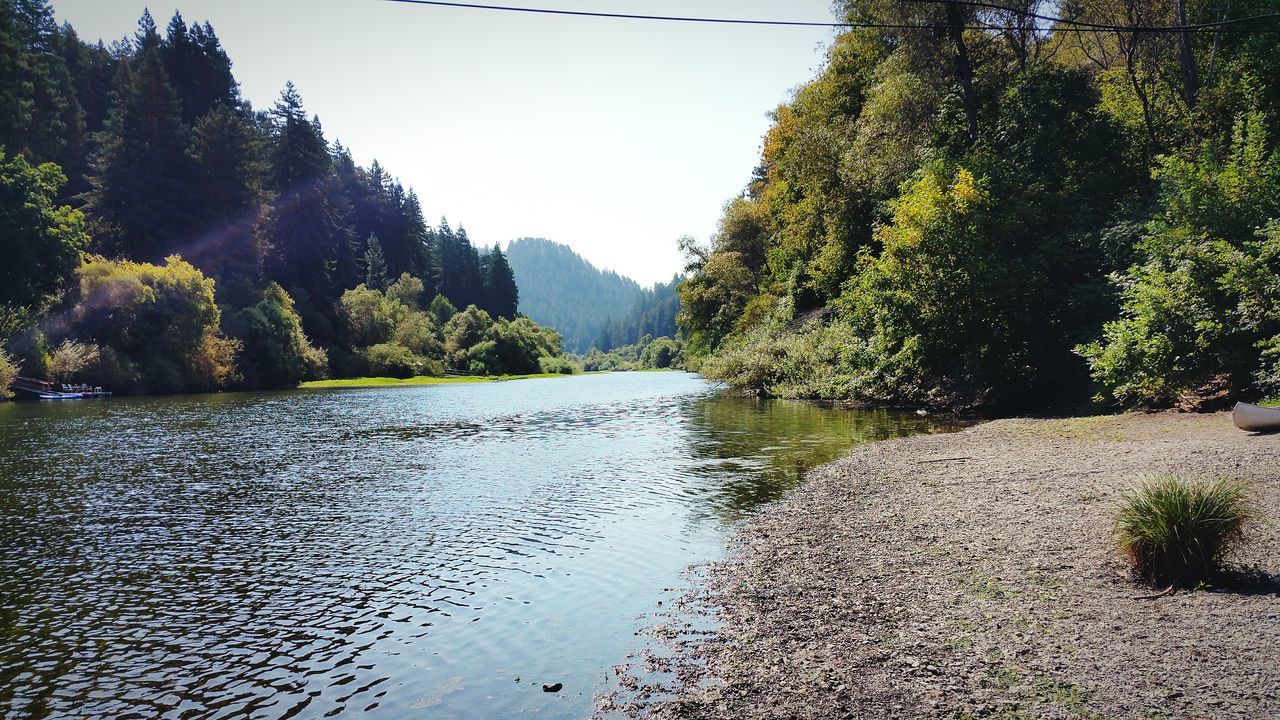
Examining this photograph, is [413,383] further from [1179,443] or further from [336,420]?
[1179,443]

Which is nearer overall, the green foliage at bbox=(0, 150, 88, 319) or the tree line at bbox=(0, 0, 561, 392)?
the green foliage at bbox=(0, 150, 88, 319)

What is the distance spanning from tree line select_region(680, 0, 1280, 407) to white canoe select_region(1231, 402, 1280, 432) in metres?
2.35

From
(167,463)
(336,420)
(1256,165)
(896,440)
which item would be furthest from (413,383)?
(1256,165)

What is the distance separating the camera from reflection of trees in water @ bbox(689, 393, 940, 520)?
18109mm

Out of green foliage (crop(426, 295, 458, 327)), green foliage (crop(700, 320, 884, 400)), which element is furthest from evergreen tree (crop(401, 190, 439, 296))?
green foliage (crop(700, 320, 884, 400))

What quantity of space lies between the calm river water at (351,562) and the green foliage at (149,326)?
39.3 meters

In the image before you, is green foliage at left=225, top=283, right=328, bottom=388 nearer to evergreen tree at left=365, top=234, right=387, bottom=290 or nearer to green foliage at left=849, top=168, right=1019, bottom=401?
evergreen tree at left=365, top=234, right=387, bottom=290

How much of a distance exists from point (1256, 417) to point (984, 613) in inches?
491

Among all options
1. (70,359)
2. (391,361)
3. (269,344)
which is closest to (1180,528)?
(70,359)

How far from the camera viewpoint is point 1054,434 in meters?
21.1

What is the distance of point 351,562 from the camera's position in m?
12.9

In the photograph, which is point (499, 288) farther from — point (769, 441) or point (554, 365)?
point (769, 441)

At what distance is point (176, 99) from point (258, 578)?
95324mm

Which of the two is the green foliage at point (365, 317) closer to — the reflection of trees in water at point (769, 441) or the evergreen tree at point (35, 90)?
the evergreen tree at point (35, 90)
